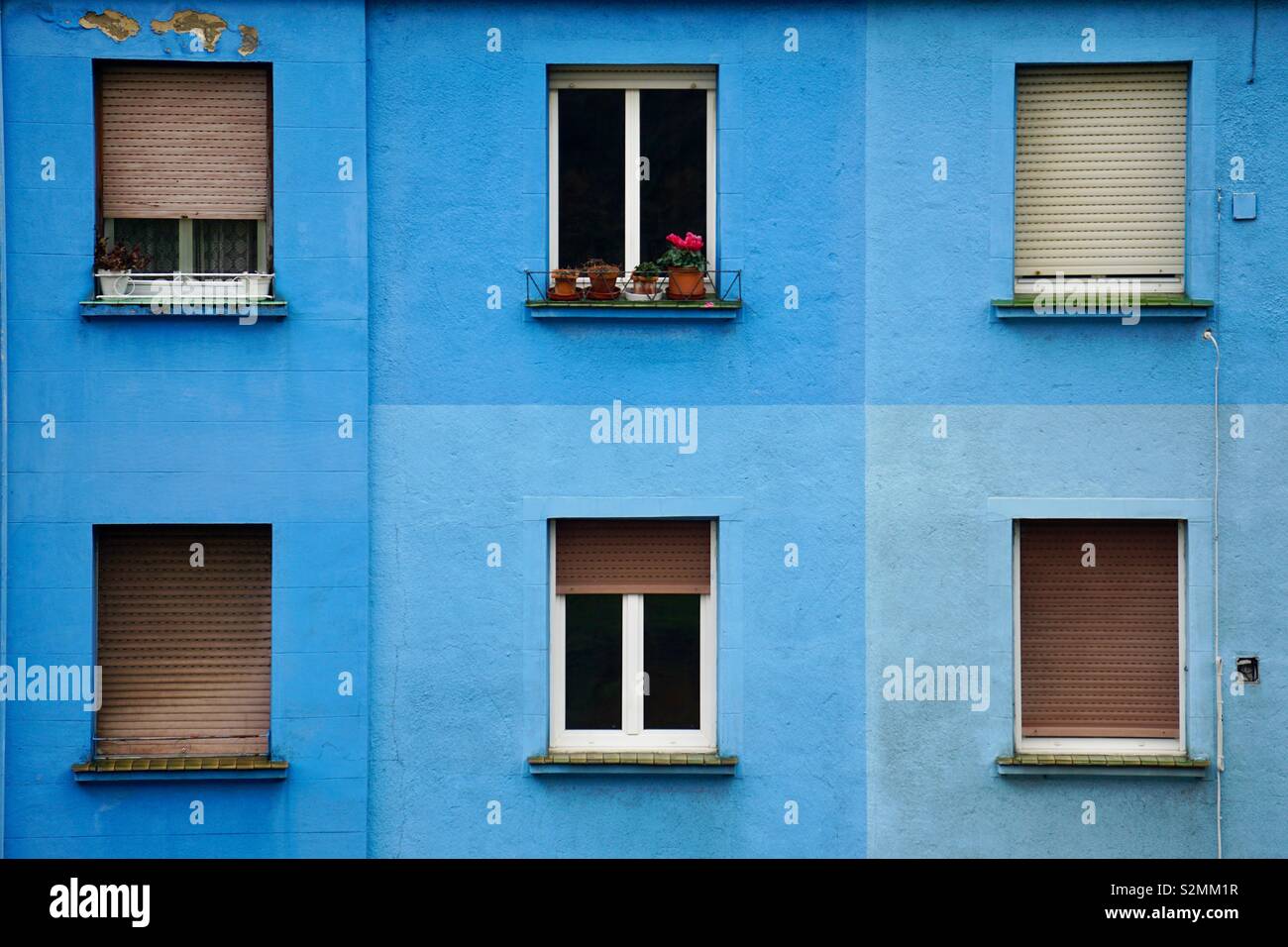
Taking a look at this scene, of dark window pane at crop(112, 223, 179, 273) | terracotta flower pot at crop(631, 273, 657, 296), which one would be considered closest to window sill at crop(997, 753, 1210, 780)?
terracotta flower pot at crop(631, 273, 657, 296)

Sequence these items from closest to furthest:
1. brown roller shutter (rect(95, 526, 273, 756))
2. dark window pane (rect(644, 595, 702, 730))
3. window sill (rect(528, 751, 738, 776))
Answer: window sill (rect(528, 751, 738, 776)), brown roller shutter (rect(95, 526, 273, 756)), dark window pane (rect(644, 595, 702, 730))

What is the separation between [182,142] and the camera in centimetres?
941

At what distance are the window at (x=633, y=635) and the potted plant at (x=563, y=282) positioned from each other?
153 centimetres

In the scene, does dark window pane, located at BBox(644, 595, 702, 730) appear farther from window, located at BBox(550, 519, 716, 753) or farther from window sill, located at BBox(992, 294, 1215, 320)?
window sill, located at BBox(992, 294, 1215, 320)

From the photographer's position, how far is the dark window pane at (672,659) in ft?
31.3

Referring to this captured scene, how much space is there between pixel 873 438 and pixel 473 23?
12.7 feet

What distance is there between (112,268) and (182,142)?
975 millimetres

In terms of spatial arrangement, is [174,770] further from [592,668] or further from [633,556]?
[633,556]

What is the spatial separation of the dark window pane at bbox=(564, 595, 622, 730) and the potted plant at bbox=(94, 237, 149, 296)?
12.2 feet

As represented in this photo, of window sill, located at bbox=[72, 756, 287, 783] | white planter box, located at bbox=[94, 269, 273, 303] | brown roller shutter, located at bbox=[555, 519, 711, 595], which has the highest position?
white planter box, located at bbox=[94, 269, 273, 303]

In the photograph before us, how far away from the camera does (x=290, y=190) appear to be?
930cm

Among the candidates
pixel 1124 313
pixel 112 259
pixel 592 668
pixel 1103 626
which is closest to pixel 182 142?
pixel 112 259

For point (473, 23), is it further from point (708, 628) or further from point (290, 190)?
point (708, 628)

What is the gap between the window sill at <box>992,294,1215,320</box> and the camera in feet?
30.4
